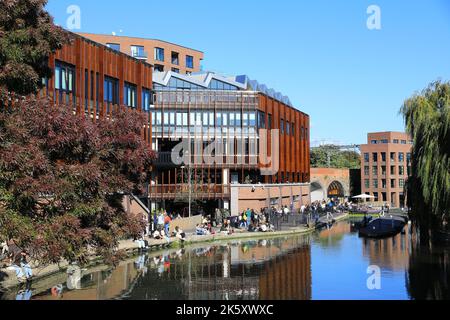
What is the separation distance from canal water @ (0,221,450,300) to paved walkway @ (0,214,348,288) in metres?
0.56

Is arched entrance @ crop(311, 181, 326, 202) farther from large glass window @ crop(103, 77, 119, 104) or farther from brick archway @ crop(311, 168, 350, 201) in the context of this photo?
large glass window @ crop(103, 77, 119, 104)

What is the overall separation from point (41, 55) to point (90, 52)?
25444 millimetres

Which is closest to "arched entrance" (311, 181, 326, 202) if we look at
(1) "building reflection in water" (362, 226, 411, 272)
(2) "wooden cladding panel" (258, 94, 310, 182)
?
(2) "wooden cladding panel" (258, 94, 310, 182)

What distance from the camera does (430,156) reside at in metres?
34.1

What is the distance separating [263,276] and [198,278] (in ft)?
9.93

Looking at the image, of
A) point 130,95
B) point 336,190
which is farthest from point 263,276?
point 336,190

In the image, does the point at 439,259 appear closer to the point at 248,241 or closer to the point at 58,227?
the point at 248,241

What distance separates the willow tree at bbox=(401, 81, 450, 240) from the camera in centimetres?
3262

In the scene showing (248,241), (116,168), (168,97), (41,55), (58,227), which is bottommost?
(248,241)

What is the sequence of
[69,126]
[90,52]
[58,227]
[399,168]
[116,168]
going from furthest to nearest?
1. [399,168]
2. [90,52]
3. [116,168]
4. [69,126]
5. [58,227]

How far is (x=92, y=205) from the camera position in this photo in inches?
665

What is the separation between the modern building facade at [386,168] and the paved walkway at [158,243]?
49.3 metres
